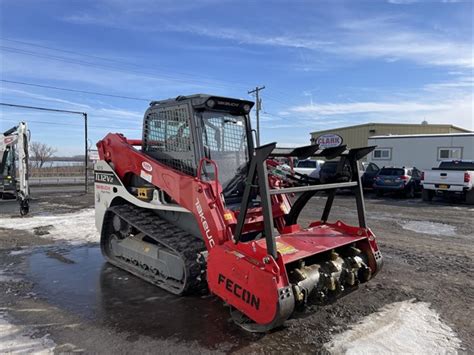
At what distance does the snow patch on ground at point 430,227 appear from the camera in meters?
9.34

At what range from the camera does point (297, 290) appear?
386cm

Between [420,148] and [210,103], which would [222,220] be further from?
[420,148]

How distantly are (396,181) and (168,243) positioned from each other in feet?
49.7

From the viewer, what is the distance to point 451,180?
15.3 metres

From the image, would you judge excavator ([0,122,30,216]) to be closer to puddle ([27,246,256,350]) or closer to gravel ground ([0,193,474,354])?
gravel ground ([0,193,474,354])

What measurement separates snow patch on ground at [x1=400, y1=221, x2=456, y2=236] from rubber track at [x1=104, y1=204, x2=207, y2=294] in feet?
21.8

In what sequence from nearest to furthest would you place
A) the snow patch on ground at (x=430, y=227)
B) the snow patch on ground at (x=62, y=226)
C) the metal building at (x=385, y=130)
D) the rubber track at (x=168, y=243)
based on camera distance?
the rubber track at (x=168, y=243), the snow patch on ground at (x=62, y=226), the snow patch on ground at (x=430, y=227), the metal building at (x=385, y=130)

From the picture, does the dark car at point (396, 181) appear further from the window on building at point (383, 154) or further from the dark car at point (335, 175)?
the dark car at point (335, 175)

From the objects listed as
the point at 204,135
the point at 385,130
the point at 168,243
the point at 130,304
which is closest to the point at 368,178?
the point at 204,135

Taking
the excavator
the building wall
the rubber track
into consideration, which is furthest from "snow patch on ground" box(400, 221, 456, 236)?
the building wall

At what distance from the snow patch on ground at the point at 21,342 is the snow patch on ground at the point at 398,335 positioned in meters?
2.67

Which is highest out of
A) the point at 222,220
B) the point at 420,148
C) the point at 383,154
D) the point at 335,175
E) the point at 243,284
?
the point at 420,148

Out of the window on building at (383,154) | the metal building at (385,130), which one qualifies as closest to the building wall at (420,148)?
the window on building at (383,154)

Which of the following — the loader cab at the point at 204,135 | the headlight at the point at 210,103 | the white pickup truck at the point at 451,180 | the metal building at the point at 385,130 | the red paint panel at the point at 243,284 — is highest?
the metal building at the point at 385,130
